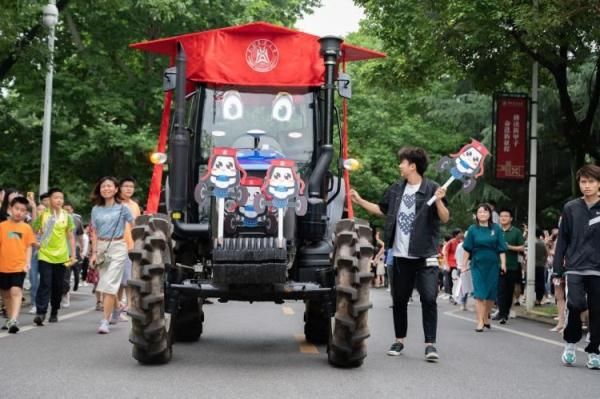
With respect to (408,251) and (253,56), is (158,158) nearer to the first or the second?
(253,56)

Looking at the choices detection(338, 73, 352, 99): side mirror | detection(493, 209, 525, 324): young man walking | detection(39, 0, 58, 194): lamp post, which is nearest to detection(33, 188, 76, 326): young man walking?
detection(338, 73, 352, 99): side mirror

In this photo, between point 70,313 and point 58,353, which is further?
point 70,313

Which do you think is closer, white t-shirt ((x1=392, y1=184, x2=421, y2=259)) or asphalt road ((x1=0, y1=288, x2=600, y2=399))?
asphalt road ((x1=0, y1=288, x2=600, y2=399))

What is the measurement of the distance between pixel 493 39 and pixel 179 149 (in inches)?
450

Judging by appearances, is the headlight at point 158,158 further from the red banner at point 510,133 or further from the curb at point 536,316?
the red banner at point 510,133

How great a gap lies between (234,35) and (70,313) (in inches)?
292

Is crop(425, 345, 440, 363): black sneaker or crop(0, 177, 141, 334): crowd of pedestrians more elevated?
crop(0, 177, 141, 334): crowd of pedestrians

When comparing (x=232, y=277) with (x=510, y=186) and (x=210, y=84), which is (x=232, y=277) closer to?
(x=210, y=84)

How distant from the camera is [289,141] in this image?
411 inches

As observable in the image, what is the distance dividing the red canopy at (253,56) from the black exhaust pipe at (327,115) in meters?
0.54

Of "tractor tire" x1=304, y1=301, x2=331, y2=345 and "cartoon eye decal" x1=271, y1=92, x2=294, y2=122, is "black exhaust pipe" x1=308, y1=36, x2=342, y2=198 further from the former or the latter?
"tractor tire" x1=304, y1=301, x2=331, y2=345

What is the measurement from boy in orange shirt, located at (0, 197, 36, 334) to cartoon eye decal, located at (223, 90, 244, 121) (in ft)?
12.2

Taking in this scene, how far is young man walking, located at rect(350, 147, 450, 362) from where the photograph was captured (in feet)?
34.0

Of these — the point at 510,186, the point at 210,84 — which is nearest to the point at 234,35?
the point at 210,84
